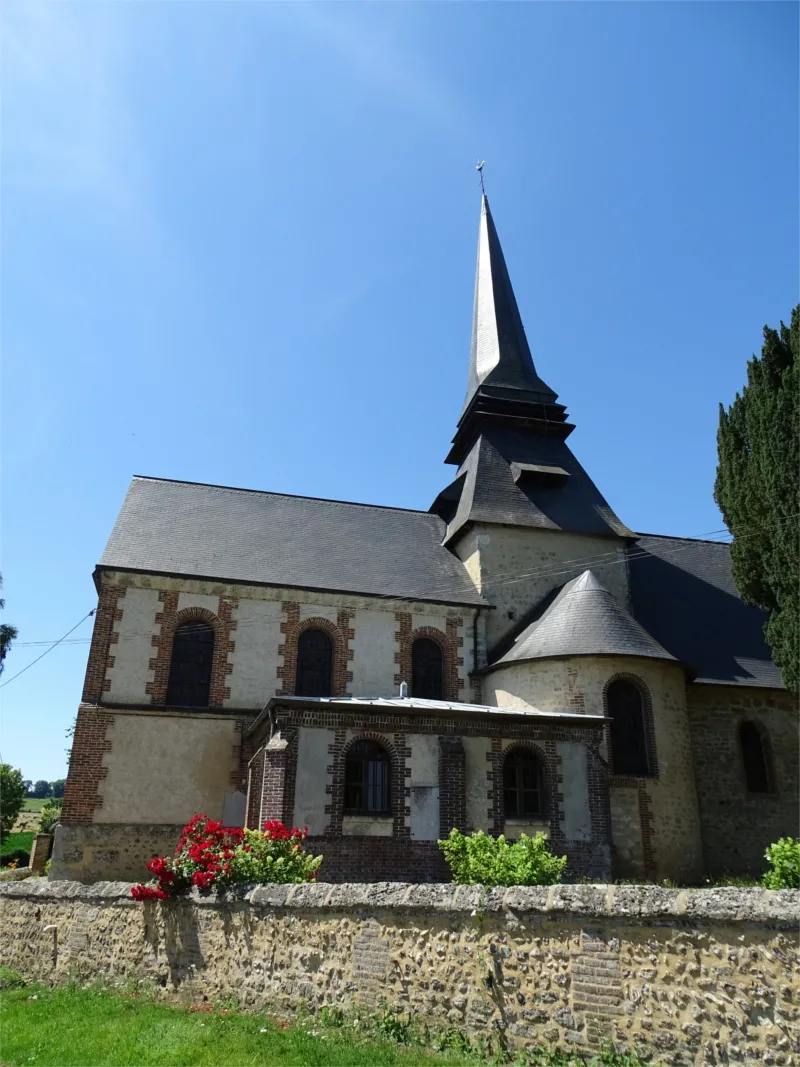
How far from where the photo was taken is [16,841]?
156 ft

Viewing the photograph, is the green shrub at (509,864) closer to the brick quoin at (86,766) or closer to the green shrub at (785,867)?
the green shrub at (785,867)

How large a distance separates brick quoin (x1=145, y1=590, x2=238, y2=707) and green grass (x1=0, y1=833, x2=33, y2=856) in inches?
1207

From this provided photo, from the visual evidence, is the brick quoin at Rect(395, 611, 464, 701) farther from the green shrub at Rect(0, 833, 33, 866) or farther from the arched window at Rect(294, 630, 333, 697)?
the green shrub at Rect(0, 833, 33, 866)

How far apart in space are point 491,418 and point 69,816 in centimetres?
1738

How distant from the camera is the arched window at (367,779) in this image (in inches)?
587

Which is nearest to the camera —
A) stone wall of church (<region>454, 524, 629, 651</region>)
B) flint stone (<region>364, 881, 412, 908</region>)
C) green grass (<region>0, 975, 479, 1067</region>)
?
green grass (<region>0, 975, 479, 1067</region>)

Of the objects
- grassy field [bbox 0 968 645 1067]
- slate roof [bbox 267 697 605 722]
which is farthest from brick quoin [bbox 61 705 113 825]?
grassy field [bbox 0 968 645 1067]

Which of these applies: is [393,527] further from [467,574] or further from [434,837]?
[434,837]

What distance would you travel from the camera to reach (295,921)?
8.27 m

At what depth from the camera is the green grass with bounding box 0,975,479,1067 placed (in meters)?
6.62

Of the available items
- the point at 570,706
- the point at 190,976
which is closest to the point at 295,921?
the point at 190,976

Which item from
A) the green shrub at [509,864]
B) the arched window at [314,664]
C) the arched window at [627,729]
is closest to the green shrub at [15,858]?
the arched window at [314,664]

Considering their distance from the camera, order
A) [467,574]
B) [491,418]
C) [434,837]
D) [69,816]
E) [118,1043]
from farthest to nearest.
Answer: [491,418], [467,574], [69,816], [434,837], [118,1043]

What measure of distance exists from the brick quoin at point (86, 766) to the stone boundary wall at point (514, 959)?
7.48 m
